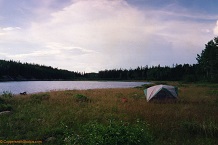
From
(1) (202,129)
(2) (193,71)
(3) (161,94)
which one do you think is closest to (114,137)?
(1) (202,129)

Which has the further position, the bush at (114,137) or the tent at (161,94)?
the tent at (161,94)

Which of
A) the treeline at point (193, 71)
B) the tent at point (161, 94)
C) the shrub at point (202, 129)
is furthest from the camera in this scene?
the treeline at point (193, 71)

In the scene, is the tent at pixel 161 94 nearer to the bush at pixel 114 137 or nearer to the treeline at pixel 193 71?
the bush at pixel 114 137

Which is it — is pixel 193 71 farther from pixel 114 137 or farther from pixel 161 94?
pixel 114 137

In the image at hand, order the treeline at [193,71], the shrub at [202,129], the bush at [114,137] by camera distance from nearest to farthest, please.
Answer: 1. the bush at [114,137]
2. the shrub at [202,129]
3. the treeline at [193,71]

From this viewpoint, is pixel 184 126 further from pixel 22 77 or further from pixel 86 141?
pixel 22 77

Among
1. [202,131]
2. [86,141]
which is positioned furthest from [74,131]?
[202,131]

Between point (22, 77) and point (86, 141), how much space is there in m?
175

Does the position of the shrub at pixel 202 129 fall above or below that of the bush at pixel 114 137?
below

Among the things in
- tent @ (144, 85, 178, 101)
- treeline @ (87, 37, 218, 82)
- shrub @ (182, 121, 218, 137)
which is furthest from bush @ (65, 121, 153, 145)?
treeline @ (87, 37, 218, 82)

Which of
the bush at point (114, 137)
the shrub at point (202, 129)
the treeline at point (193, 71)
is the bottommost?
the shrub at point (202, 129)

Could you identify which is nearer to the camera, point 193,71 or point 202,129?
point 202,129

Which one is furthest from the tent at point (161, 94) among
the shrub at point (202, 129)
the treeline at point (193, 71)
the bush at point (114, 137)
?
the treeline at point (193, 71)

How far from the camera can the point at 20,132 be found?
34.7 feet
